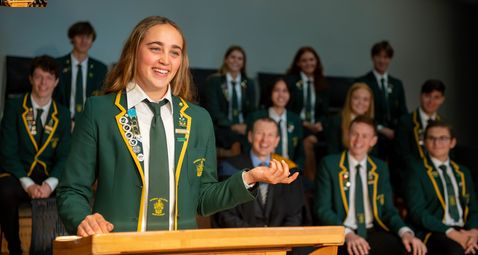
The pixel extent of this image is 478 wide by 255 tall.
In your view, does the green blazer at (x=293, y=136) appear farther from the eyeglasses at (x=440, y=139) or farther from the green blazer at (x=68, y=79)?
the green blazer at (x=68, y=79)

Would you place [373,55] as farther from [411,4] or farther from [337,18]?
[411,4]

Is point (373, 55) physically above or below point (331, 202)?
above

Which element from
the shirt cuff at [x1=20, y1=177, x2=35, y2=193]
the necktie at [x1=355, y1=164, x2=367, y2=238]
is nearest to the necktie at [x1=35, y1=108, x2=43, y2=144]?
the shirt cuff at [x1=20, y1=177, x2=35, y2=193]

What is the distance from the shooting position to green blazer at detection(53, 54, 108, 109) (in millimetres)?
5586

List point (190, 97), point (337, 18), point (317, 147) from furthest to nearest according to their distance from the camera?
point (337, 18) < point (317, 147) < point (190, 97)

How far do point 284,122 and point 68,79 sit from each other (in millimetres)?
1705

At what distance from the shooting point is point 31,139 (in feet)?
15.3

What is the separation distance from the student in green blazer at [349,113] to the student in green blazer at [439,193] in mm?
622

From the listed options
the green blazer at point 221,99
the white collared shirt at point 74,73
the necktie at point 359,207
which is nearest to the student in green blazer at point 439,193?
the necktie at point 359,207

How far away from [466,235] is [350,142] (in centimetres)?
93

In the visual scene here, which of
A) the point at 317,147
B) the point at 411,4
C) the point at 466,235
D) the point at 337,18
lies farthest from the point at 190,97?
the point at 411,4

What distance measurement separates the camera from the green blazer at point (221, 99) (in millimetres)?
6000

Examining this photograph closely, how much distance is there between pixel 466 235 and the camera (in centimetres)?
460

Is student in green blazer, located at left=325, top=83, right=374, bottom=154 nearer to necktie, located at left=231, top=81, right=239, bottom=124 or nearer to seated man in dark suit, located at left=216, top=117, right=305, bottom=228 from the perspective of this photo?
necktie, located at left=231, top=81, right=239, bottom=124
